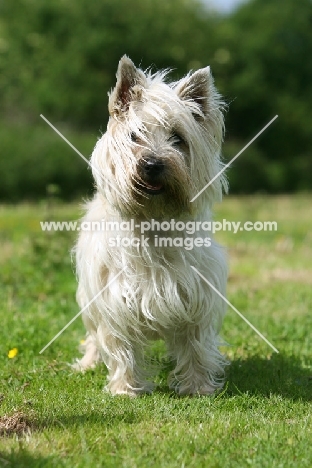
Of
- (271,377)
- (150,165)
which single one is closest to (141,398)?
(271,377)

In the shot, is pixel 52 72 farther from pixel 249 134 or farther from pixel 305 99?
pixel 305 99

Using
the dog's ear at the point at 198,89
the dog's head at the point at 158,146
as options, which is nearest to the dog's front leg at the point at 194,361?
the dog's head at the point at 158,146

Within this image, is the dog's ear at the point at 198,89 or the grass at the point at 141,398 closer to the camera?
the grass at the point at 141,398

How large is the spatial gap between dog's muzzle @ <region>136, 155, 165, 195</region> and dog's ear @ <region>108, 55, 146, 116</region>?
0.45 m

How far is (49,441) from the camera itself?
11.7 feet

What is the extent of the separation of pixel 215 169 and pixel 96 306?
46.9 inches

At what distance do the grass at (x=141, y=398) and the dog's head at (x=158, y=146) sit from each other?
124 cm

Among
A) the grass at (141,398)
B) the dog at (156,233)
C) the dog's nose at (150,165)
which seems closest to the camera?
the grass at (141,398)

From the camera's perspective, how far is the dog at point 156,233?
4.39 metres

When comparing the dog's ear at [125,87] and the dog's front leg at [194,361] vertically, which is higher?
the dog's ear at [125,87]

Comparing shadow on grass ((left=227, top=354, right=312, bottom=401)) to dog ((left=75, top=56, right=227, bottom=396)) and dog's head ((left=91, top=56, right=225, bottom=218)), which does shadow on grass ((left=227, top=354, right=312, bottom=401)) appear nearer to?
dog ((left=75, top=56, right=227, bottom=396))

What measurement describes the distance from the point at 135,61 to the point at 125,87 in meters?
20.4

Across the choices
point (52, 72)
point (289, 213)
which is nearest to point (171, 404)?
point (289, 213)

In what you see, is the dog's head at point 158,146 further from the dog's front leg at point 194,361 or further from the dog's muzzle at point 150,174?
the dog's front leg at point 194,361
